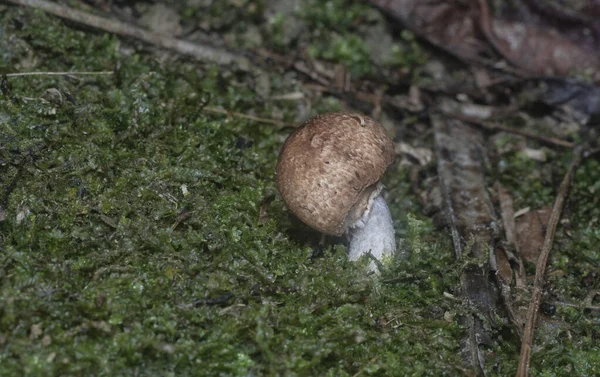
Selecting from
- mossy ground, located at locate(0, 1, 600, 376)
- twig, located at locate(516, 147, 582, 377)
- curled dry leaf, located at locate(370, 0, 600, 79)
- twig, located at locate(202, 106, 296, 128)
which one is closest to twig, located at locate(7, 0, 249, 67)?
mossy ground, located at locate(0, 1, 600, 376)

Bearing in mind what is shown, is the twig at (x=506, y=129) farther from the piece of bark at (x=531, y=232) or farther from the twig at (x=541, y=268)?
the piece of bark at (x=531, y=232)

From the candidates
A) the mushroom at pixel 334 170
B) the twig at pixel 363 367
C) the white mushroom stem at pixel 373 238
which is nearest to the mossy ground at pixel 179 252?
the twig at pixel 363 367

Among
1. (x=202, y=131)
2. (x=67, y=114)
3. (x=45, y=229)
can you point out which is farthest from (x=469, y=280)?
(x=67, y=114)

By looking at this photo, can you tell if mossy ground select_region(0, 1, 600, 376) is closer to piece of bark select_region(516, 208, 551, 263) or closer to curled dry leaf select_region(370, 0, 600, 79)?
piece of bark select_region(516, 208, 551, 263)

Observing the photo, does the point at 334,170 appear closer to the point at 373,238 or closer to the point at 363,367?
the point at 373,238

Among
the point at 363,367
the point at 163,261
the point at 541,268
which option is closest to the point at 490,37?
the point at 541,268
